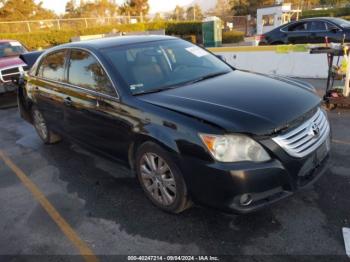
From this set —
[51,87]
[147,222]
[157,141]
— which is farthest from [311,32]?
[147,222]

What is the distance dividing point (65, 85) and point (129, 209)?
1868mm

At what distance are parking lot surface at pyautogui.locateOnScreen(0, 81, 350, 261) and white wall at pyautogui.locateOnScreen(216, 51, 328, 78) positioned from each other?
5.11 metres

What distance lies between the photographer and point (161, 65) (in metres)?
3.94

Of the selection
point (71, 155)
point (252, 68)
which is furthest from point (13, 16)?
point (71, 155)

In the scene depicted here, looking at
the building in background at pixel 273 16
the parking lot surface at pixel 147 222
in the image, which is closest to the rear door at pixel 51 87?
the parking lot surface at pixel 147 222

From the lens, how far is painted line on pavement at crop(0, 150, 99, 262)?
300 centimetres

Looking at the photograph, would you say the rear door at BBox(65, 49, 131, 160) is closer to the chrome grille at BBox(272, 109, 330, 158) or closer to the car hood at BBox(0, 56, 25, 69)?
the chrome grille at BBox(272, 109, 330, 158)

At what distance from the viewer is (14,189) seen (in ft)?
14.2

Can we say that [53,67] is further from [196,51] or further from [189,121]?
[189,121]

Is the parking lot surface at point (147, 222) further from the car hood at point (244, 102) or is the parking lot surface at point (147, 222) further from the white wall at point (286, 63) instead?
the white wall at point (286, 63)

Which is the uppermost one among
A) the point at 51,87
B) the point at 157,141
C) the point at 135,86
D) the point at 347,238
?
the point at 135,86

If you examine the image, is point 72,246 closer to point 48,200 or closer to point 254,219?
point 48,200

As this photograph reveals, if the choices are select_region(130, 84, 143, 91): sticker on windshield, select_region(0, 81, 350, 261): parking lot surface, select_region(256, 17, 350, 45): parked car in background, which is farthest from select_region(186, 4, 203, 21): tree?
select_region(130, 84, 143, 91): sticker on windshield

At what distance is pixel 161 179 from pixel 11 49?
31.7 ft
